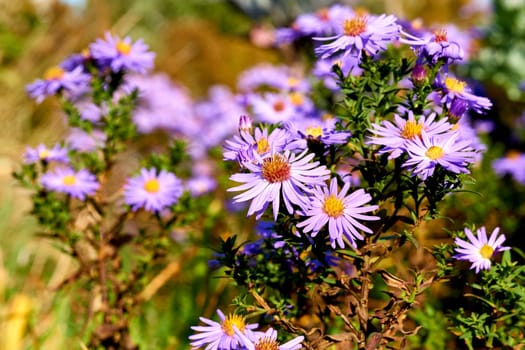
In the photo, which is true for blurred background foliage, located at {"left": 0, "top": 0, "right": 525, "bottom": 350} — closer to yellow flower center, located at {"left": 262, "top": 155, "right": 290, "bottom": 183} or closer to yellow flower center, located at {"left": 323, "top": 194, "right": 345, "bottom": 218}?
yellow flower center, located at {"left": 323, "top": 194, "right": 345, "bottom": 218}

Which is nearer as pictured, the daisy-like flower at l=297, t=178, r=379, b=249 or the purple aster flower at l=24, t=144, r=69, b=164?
the daisy-like flower at l=297, t=178, r=379, b=249

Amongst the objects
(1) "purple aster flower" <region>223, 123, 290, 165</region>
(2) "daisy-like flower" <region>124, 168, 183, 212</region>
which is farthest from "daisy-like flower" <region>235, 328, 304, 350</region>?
(2) "daisy-like flower" <region>124, 168, 183, 212</region>

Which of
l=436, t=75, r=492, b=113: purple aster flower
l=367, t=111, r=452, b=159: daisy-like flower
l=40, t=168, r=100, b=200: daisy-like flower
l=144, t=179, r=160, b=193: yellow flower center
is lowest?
l=367, t=111, r=452, b=159: daisy-like flower

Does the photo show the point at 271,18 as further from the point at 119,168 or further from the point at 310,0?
the point at 119,168

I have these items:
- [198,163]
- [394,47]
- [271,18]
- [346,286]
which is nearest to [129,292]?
[346,286]

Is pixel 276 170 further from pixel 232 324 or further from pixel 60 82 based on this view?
pixel 60 82

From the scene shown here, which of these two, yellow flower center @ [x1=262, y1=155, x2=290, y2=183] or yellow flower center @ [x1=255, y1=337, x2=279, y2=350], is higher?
yellow flower center @ [x1=262, y1=155, x2=290, y2=183]

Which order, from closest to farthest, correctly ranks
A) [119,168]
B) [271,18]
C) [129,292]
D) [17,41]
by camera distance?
1. [129,292]
2. [119,168]
3. [17,41]
4. [271,18]
